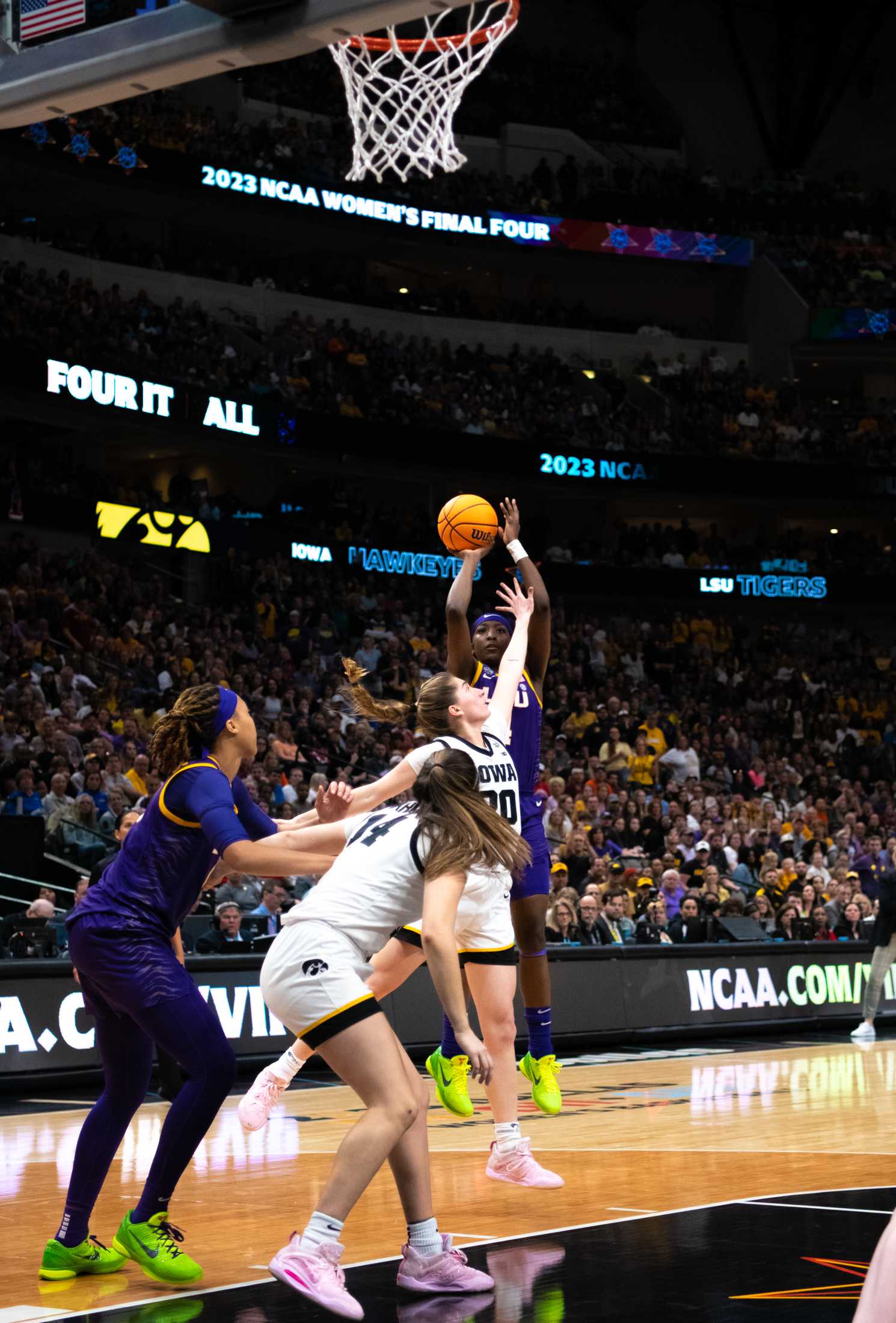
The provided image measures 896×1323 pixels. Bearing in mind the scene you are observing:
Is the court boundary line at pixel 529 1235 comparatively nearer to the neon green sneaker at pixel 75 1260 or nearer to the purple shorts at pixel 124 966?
the neon green sneaker at pixel 75 1260

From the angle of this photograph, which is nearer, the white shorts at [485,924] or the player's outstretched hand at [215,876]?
the player's outstretched hand at [215,876]

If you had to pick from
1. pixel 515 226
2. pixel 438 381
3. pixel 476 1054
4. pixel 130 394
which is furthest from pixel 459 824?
pixel 515 226

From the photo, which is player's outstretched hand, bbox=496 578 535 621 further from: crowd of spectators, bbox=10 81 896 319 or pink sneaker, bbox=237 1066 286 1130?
crowd of spectators, bbox=10 81 896 319

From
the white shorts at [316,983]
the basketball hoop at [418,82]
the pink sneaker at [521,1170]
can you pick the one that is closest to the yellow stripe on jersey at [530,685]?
the pink sneaker at [521,1170]

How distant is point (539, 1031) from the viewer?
319 inches

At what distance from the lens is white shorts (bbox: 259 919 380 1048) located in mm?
5012

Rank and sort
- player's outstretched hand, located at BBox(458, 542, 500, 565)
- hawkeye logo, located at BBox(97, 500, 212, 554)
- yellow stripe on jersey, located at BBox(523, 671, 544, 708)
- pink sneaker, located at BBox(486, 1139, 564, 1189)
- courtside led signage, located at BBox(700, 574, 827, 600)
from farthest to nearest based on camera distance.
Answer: courtside led signage, located at BBox(700, 574, 827, 600) → hawkeye logo, located at BBox(97, 500, 212, 554) → yellow stripe on jersey, located at BBox(523, 671, 544, 708) → player's outstretched hand, located at BBox(458, 542, 500, 565) → pink sneaker, located at BBox(486, 1139, 564, 1189)

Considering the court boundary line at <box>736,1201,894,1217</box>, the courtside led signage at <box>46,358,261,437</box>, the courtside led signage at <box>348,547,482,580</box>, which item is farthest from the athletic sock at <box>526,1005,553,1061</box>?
the courtside led signage at <box>348,547,482,580</box>

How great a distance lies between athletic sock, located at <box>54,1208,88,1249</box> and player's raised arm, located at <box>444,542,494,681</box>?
11.2 ft

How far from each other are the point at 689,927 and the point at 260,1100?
34.8ft

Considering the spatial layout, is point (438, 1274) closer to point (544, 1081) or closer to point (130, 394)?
point (544, 1081)

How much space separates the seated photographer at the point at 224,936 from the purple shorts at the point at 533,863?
509 cm

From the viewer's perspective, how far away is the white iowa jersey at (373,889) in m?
5.28

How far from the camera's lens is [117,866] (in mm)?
5727
